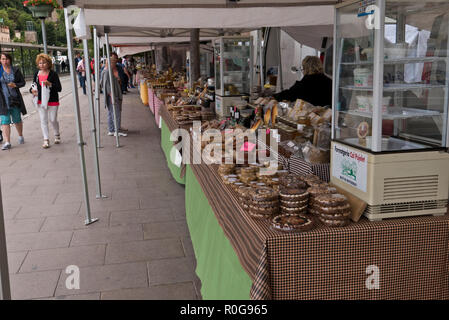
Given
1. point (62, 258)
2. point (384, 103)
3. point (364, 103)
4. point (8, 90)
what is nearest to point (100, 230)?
point (62, 258)

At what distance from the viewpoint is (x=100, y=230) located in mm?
4574

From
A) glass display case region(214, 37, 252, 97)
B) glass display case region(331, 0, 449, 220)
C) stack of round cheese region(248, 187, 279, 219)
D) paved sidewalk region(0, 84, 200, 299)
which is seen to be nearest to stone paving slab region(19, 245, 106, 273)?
paved sidewalk region(0, 84, 200, 299)

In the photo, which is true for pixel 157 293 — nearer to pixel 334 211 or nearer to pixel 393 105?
pixel 334 211

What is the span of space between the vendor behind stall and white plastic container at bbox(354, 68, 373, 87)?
2919 millimetres

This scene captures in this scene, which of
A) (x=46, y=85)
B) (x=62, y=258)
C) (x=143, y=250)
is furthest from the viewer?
(x=46, y=85)

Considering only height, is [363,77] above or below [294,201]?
above

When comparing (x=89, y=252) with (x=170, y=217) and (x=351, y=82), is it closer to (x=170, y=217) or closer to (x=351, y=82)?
(x=170, y=217)

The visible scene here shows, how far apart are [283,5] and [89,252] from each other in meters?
3.27

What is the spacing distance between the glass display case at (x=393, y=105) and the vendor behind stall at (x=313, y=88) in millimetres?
2751

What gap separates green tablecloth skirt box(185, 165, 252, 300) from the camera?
2449 mm

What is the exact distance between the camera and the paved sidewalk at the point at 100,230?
3.44 meters

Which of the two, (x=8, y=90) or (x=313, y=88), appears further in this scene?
(x=8, y=90)

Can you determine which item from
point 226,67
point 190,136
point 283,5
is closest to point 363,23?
point 283,5

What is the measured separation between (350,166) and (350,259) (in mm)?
580
